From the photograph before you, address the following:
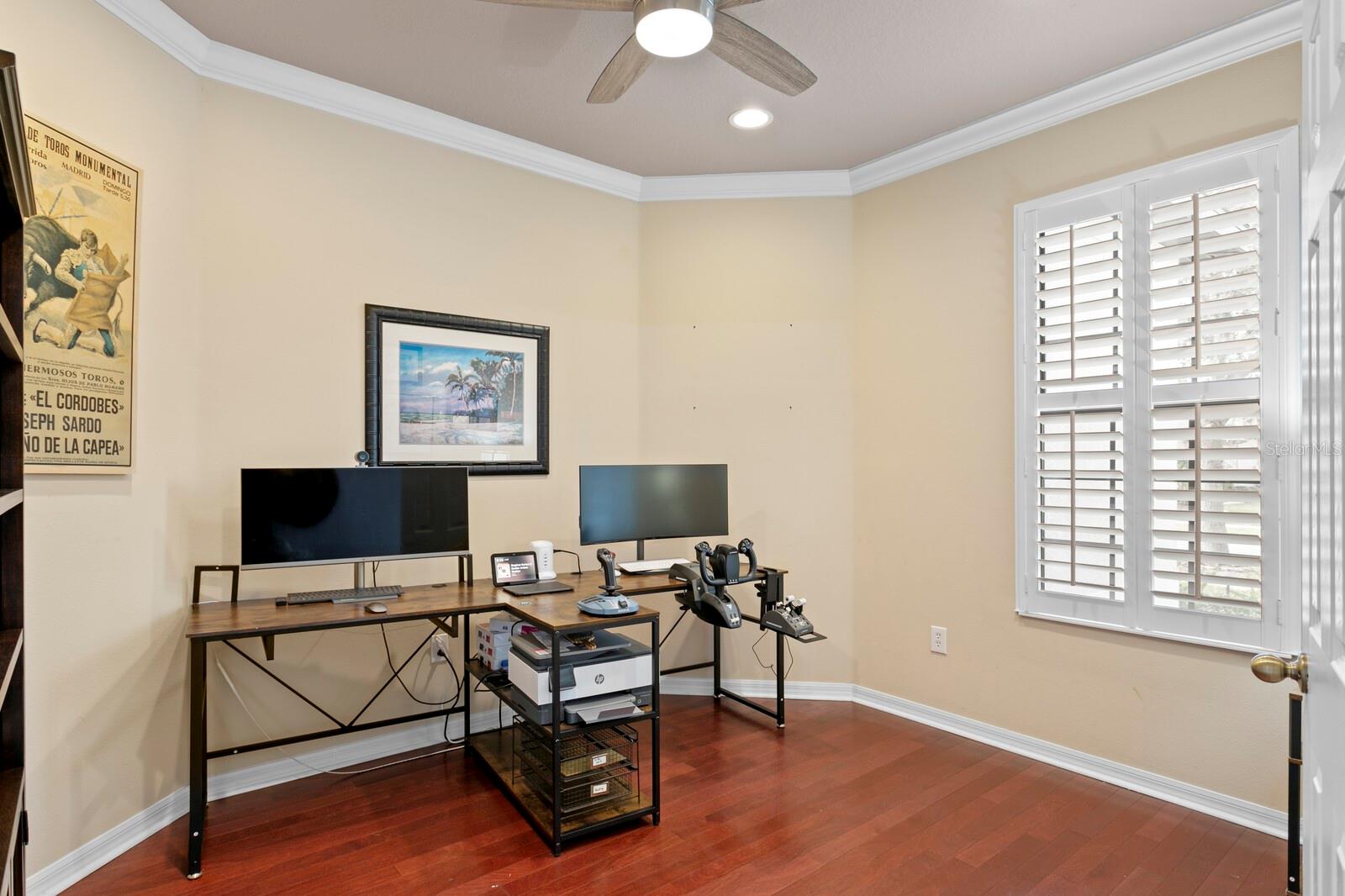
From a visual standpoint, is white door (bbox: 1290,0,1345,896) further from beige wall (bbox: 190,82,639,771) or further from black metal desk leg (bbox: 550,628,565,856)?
beige wall (bbox: 190,82,639,771)

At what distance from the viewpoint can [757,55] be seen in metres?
2.38

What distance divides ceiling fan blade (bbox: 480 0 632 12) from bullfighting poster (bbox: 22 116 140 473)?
1.40 metres

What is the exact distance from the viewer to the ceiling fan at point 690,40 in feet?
6.86

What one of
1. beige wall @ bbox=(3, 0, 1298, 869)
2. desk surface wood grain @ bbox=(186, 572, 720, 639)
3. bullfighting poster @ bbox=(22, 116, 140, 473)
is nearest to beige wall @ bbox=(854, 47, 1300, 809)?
beige wall @ bbox=(3, 0, 1298, 869)

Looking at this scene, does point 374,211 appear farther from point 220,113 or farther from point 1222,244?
point 1222,244

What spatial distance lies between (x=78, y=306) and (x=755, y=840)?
2.82 m

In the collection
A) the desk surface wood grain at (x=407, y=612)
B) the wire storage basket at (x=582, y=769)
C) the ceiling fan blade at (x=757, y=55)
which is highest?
the ceiling fan blade at (x=757, y=55)

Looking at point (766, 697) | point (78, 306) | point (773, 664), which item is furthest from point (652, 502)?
point (78, 306)

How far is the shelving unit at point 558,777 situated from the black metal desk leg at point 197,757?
3.20 feet

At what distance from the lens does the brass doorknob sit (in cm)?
118

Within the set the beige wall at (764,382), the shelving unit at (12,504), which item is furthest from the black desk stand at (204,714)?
the beige wall at (764,382)

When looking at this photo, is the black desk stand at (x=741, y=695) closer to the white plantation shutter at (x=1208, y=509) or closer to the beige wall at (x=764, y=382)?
the beige wall at (x=764, y=382)

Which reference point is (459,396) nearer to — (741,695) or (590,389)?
(590,389)

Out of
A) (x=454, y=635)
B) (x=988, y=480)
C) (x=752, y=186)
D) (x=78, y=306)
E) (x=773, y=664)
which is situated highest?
(x=752, y=186)
